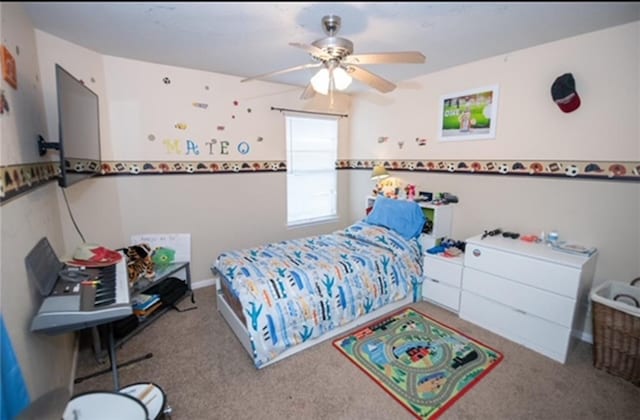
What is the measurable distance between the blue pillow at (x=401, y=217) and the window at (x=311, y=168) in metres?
1.02

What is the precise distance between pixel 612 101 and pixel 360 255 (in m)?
2.09

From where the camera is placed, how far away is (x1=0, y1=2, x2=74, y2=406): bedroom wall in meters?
1.22

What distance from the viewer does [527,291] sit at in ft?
7.18

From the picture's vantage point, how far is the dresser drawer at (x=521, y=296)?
204cm

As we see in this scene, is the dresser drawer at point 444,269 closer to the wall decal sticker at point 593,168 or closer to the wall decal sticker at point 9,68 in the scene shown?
the wall decal sticker at point 593,168

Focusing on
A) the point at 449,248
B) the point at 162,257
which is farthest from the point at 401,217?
the point at 162,257

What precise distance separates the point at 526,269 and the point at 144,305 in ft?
9.88

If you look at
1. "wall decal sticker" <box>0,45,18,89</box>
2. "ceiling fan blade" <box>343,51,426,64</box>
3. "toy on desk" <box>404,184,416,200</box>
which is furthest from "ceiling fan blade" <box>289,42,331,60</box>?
"toy on desk" <box>404,184,416,200</box>

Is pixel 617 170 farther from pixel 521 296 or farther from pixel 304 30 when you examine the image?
pixel 304 30

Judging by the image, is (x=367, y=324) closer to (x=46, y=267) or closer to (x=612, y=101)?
(x=46, y=267)

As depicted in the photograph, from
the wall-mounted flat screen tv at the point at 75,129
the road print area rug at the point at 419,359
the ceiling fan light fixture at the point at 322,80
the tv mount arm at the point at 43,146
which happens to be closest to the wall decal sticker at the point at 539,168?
the road print area rug at the point at 419,359

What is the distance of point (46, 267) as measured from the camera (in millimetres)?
1577

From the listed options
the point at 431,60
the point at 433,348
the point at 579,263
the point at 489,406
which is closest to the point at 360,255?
the point at 433,348

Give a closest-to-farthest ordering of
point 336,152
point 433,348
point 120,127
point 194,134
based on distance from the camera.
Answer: point 433,348, point 120,127, point 194,134, point 336,152
